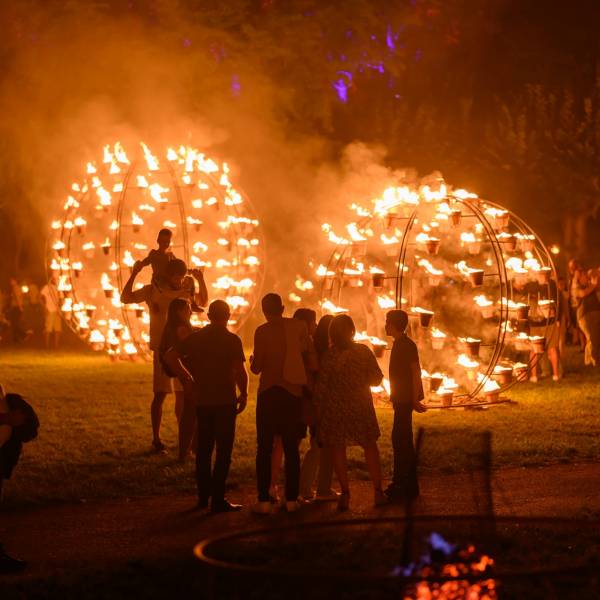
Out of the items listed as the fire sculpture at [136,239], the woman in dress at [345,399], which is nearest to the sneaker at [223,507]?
the woman in dress at [345,399]

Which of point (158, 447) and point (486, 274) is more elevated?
point (486, 274)

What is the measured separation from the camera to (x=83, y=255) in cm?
1786

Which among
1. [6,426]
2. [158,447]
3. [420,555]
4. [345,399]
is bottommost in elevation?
[420,555]

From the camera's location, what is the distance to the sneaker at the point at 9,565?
269 inches

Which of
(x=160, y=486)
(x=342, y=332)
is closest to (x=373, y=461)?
(x=342, y=332)

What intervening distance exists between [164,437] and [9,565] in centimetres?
513

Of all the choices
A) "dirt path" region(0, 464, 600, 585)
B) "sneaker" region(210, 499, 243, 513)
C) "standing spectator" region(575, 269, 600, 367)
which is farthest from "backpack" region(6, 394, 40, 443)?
"standing spectator" region(575, 269, 600, 367)

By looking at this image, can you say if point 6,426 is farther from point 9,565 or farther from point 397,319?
point 397,319

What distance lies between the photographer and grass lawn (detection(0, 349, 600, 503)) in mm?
9742

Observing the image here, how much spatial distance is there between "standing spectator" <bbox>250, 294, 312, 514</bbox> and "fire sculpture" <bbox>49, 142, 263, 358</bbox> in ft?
24.0

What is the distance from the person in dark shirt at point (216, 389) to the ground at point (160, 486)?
10.7 inches

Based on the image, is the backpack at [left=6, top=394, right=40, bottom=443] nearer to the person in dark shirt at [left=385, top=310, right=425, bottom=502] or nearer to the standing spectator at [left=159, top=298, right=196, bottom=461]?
the standing spectator at [left=159, top=298, right=196, bottom=461]

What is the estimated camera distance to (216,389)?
8375mm

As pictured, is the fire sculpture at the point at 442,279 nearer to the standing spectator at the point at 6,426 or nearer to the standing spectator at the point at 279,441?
the standing spectator at the point at 279,441
